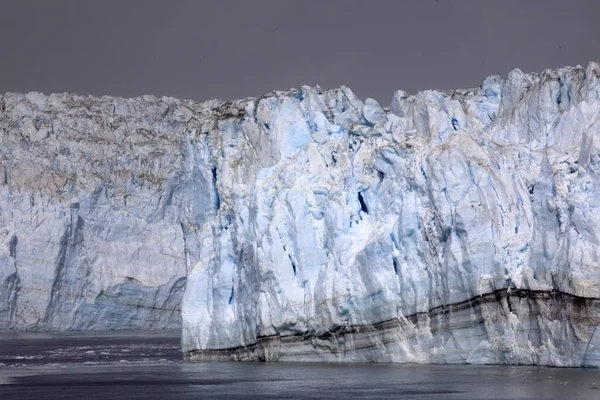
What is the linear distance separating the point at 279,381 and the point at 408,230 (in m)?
4.31

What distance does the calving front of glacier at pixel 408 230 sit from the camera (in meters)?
21.1

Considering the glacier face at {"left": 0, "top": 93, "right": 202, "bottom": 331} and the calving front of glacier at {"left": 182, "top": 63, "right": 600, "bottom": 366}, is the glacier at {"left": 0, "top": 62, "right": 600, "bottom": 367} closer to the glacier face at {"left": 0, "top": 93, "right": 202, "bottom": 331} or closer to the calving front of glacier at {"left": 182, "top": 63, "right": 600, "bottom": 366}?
the calving front of glacier at {"left": 182, "top": 63, "right": 600, "bottom": 366}

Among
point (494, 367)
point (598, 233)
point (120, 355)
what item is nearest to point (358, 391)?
point (494, 367)

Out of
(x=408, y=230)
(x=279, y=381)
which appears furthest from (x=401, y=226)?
(x=279, y=381)

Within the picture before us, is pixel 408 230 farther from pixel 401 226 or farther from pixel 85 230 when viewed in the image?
pixel 85 230

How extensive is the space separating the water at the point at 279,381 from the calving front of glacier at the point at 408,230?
2.30 ft

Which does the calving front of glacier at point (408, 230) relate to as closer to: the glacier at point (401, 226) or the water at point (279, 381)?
the glacier at point (401, 226)

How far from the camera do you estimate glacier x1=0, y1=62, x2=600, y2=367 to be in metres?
21.2

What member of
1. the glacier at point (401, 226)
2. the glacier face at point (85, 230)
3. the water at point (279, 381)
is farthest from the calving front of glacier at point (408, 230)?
the glacier face at point (85, 230)

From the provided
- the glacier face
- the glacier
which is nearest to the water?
the glacier

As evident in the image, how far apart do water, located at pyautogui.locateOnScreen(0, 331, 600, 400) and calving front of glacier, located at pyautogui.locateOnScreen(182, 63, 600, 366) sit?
2.30 ft

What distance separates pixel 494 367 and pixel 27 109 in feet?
139

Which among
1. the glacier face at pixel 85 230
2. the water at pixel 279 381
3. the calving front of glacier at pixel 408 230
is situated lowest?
the water at pixel 279 381

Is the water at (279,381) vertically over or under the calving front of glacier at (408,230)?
under
